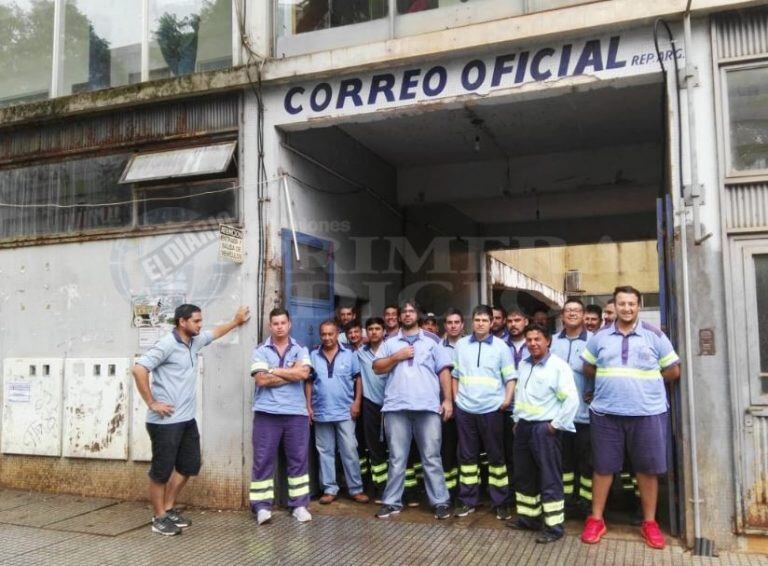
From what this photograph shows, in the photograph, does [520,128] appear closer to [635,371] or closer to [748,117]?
[748,117]

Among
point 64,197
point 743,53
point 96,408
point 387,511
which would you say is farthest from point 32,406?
point 743,53

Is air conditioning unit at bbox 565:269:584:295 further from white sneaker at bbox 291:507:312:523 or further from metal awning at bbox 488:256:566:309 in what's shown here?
white sneaker at bbox 291:507:312:523

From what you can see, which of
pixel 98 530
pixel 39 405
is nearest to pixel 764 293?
pixel 98 530

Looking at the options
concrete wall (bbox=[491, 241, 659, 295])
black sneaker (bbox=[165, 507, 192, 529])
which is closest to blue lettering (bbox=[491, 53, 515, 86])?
black sneaker (bbox=[165, 507, 192, 529])

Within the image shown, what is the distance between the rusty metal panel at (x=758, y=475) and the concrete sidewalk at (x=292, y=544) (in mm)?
280

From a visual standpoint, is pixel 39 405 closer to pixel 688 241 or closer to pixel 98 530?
pixel 98 530

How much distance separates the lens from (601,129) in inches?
336

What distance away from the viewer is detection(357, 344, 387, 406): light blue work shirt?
686cm

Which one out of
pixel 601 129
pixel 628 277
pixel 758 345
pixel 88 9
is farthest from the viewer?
pixel 628 277

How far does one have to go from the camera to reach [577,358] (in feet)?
19.8

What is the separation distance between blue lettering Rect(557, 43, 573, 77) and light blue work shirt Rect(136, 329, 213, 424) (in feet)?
13.4

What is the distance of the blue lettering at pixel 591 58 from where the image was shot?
5695 mm

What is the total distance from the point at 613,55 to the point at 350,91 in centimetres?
245

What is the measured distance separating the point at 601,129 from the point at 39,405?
750cm
